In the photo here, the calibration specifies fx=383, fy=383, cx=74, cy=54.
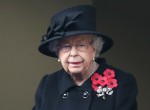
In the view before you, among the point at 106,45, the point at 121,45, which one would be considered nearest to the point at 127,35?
the point at 121,45

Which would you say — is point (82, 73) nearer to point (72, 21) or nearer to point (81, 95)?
point (81, 95)

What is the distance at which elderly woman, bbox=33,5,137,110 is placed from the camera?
7.13 feet

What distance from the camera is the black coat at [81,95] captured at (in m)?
2.20

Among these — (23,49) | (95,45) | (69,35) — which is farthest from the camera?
(23,49)

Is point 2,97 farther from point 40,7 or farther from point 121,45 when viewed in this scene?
point 121,45

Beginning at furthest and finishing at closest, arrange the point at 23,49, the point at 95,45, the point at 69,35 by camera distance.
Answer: the point at 23,49
the point at 95,45
the point at 69,35

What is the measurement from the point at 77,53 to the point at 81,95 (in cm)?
30

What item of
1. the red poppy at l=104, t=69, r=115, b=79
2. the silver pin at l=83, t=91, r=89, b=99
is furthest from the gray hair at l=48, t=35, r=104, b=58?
the silver pin at l=83, t=91, r=89, b=99

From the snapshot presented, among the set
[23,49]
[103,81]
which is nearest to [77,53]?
[103,81]

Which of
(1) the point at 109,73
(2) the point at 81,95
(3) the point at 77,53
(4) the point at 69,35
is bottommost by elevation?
(2) the point at 81,95

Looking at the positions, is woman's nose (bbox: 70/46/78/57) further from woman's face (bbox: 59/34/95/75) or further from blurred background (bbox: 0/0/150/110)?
blurred background (bbox: 0/0/150/110)

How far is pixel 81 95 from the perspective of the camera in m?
2.31

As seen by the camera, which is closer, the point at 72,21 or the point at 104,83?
the point at 72,21

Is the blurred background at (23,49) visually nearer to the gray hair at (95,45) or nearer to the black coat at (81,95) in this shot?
the black coat at (81,95)
